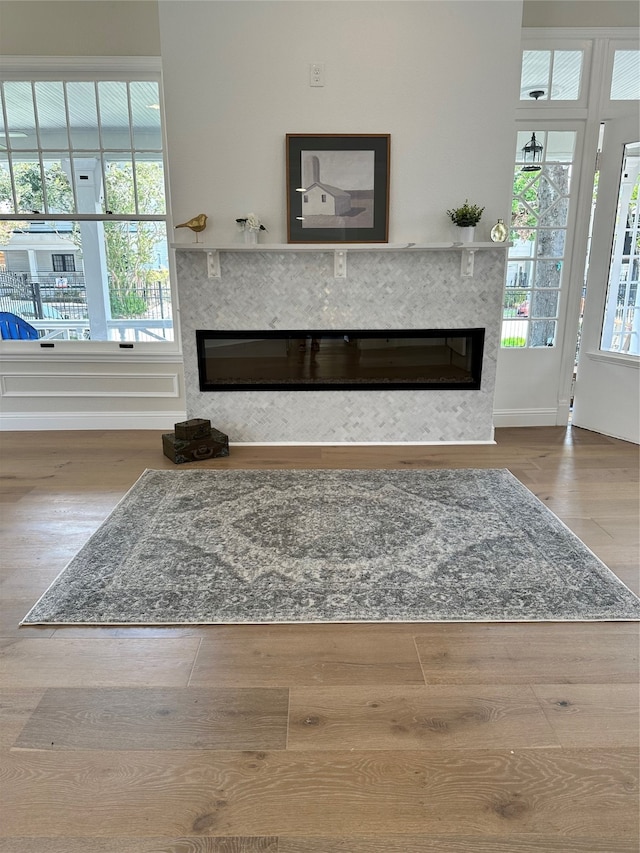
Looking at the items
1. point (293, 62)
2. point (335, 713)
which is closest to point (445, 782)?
point (335, 713)

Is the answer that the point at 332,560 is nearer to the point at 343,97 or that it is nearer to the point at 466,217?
the point at 466,217

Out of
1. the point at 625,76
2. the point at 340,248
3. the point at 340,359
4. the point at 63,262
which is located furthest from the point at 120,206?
the point at 625,76

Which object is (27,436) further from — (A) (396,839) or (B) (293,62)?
(A) (396,839)

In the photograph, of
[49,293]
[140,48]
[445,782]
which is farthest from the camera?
[49,293]

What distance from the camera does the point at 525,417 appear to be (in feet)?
14.7

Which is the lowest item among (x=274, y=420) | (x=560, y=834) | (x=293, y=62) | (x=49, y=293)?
(x=560, y=834)

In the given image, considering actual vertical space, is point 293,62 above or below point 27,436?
above

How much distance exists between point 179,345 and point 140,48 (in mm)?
1990

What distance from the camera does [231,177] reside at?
3611 millimetres

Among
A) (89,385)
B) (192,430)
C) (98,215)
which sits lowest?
(192,430)

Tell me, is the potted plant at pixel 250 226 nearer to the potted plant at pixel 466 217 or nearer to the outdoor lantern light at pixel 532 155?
the potted plant at pixel 466 217

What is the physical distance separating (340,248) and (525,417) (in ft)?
6.60

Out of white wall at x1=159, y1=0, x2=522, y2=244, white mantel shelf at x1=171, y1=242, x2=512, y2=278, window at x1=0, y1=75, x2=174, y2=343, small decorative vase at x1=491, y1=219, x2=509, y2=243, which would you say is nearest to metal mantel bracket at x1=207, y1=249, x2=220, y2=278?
white mantel shelf at x1=171, y1=242, x2=512, y2=278

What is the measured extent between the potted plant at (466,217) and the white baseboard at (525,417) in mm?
1448
